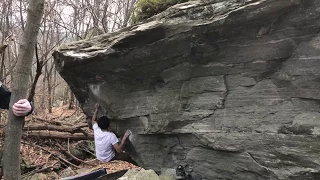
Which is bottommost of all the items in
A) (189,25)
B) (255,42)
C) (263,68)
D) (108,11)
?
(263,68)

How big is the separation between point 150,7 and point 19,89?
3285mm

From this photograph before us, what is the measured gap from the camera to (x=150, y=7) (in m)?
6.59

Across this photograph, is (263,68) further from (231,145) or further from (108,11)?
(108,11)

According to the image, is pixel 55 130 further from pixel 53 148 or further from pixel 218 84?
pixel 218 84

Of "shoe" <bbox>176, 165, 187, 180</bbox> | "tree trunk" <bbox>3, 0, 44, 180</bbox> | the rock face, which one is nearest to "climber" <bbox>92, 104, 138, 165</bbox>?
the rock face

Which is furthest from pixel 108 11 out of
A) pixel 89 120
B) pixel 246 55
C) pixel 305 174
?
pixel 305 174

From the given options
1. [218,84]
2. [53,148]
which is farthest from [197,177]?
[53,148]

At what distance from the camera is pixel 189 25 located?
4832 mm

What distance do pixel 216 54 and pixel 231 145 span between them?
4.72 feet

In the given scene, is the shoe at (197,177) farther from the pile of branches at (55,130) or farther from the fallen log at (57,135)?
the fallen log at (57,135)

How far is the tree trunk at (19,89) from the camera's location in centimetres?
435

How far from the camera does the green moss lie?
250 inches

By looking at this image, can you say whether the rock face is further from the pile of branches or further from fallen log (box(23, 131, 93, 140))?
fallen log (box(23, 131, 93, 140))

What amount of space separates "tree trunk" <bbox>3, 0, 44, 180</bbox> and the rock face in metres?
1.20
